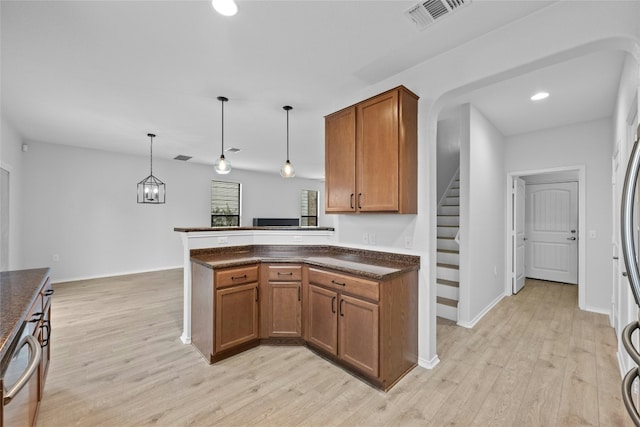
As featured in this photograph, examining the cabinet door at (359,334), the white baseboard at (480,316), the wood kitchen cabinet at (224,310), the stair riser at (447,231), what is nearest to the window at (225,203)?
the wood kitchen cabinet at (224,310)

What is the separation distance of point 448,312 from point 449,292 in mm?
260

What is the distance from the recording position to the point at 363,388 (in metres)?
2.17

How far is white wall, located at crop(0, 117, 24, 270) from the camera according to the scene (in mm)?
3914

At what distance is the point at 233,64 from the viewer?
8.25 feet

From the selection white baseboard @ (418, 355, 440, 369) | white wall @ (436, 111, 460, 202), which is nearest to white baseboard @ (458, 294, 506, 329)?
white baseboard @ (418, 355, 440, 369)

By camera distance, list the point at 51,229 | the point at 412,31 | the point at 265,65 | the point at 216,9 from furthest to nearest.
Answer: the point at 51,229, the point at 265,65, the point at 412,31, the point at 216,9

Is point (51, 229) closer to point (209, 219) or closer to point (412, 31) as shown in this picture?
point (209, 219)

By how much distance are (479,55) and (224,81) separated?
2.26m

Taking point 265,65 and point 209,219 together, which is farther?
point 209,219

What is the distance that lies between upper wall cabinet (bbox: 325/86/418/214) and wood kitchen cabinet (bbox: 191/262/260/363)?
3.82 ft

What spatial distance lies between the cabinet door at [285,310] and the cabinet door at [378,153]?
41.7 inches

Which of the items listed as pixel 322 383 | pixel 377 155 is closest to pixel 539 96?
pixel 377 155

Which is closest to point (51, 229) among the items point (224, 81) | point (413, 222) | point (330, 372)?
point (224, 81)

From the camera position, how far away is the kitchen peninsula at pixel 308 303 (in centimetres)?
221
